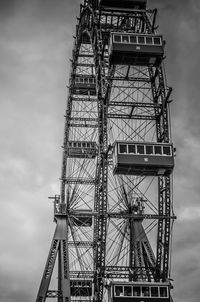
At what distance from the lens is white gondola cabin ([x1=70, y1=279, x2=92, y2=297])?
48281 millimetres

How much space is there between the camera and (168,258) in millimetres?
35531

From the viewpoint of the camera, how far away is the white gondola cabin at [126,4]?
136 feet

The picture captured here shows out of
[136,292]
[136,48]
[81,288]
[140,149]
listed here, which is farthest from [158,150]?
[81,288]

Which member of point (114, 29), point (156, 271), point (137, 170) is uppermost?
point (114, 29)

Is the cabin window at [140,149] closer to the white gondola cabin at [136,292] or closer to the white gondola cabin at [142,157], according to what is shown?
the white gondola cabin at [142,157]

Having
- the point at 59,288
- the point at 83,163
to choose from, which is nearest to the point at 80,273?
the point at 59,288

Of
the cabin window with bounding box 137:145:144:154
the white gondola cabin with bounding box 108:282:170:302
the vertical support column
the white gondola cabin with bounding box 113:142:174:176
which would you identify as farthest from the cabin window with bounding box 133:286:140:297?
the cabin window with bounding box 137:145:144:154

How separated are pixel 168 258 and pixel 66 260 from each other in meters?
9.72

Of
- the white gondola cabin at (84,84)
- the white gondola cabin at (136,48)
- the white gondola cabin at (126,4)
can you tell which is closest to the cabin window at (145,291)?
the white gondola cabin at (136,48)

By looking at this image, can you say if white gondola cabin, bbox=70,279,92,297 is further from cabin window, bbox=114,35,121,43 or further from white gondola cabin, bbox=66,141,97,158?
cabin window, bbox=114,35,121,43

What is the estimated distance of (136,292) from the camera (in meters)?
33.5

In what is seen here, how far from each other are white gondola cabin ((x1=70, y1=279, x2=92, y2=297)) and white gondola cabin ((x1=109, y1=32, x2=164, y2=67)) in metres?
21.1

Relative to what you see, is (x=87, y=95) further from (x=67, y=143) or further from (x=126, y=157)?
(x=126, y=157)

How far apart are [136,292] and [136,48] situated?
17.0m
